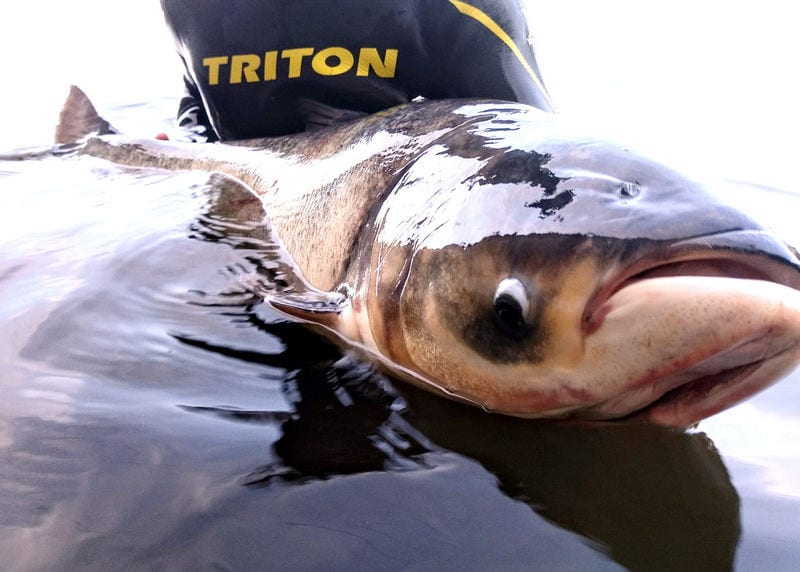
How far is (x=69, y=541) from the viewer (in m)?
1.20

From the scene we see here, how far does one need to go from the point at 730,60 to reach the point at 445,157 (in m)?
6.35

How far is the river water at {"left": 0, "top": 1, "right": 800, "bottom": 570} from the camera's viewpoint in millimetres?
1221

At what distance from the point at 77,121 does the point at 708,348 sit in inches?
156

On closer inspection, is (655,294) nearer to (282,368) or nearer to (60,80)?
(282,368)

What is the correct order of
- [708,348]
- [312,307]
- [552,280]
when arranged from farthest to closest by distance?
[312,307] → [552,280] → [708,348]

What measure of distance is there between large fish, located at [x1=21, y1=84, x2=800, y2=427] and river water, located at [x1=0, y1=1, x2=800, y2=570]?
0.39 ft

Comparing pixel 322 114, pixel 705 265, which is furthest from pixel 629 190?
pixel 322 114

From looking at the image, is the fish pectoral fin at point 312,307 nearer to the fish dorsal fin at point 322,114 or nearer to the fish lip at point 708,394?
the fish lip at point 708,394

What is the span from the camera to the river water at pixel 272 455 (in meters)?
1.22

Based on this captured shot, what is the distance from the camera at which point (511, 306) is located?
1.38 m

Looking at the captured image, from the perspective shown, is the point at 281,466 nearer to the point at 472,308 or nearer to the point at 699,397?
the point at 472,308

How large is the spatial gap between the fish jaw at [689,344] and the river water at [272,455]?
183mm

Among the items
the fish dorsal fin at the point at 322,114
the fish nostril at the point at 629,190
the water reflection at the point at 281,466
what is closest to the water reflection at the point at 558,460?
the water reflection at the point at 281,466

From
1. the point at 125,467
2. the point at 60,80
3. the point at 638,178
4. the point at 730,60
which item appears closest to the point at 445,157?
the point at 638,178
